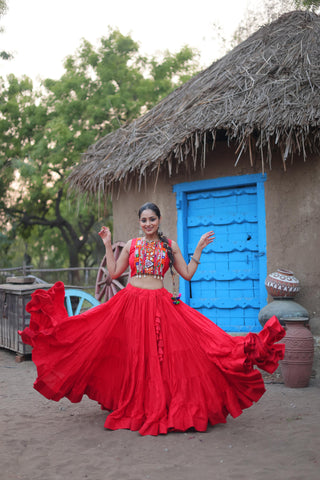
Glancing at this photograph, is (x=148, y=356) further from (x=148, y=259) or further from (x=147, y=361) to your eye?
A: (x=148, y=259)

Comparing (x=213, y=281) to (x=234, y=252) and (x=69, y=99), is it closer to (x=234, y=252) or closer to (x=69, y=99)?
(x=234, y=252)

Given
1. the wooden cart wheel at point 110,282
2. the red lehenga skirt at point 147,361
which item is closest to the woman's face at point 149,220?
the red lehenga skirt at point 147,361

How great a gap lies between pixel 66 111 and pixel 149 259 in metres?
15.6

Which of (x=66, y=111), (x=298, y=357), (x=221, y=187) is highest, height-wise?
(x=66, y=111)

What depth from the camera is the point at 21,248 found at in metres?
34.9

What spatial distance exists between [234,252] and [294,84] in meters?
2.17

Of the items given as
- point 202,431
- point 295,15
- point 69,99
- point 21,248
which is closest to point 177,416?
point 202,431

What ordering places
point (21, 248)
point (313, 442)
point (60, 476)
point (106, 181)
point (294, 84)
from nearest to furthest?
point (60, 476)
point (313, 442)
point (294, 84)
point (106, 181)
point (21, 248)

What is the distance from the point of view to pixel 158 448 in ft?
10.6

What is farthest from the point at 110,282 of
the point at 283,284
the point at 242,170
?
the point at 283,284

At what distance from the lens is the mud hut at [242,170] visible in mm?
5680

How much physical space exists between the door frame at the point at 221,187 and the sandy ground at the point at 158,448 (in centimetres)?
196

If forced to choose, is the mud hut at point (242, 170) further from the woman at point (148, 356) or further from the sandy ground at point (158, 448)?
the woman at point (148, 356)

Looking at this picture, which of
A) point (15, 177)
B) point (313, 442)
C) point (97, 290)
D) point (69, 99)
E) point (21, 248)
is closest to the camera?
point (313, 442)
